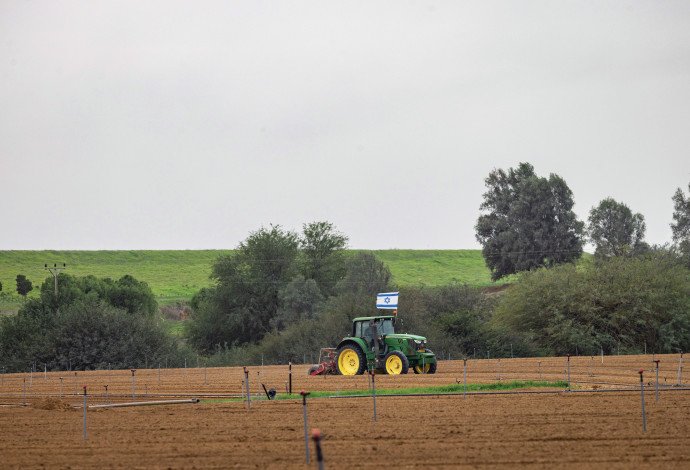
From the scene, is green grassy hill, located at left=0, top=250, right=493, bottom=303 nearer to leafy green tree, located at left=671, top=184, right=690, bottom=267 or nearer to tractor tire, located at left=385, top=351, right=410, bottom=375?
leafy green tree, located at left=671, top=184, right=690, bottom=267

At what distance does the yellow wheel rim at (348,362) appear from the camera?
91.4 feet

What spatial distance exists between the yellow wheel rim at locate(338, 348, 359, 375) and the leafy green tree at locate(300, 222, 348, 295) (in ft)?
112

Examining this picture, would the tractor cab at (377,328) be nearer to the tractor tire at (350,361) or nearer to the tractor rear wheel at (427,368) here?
the tractor tire at (350,361)

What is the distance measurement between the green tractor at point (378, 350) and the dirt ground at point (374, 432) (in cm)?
621

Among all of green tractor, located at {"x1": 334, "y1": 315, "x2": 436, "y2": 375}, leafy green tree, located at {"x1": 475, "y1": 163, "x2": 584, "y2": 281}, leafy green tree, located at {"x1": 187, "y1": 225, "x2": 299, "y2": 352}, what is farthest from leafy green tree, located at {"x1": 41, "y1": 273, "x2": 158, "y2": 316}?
green tractor, located at {"x1": 334, "y1": 315, "x2": 436, "y2": 375}

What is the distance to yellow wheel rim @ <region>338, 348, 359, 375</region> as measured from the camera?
91.4 ft

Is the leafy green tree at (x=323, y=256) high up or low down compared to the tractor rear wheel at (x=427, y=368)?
up

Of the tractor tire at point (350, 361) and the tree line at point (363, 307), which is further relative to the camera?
the tree line at point (363, 307)

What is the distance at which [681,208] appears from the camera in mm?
78812

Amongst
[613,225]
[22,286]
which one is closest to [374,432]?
[613,225]

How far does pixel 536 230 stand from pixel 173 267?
67.7 meters

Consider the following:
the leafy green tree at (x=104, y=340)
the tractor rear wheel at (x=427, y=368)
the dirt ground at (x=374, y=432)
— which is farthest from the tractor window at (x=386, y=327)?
the leafy green tree at (x=104, y=340)

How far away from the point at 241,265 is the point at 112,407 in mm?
43903

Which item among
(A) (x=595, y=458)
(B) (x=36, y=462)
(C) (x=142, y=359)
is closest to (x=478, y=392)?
(A) (x=595, y=458)
